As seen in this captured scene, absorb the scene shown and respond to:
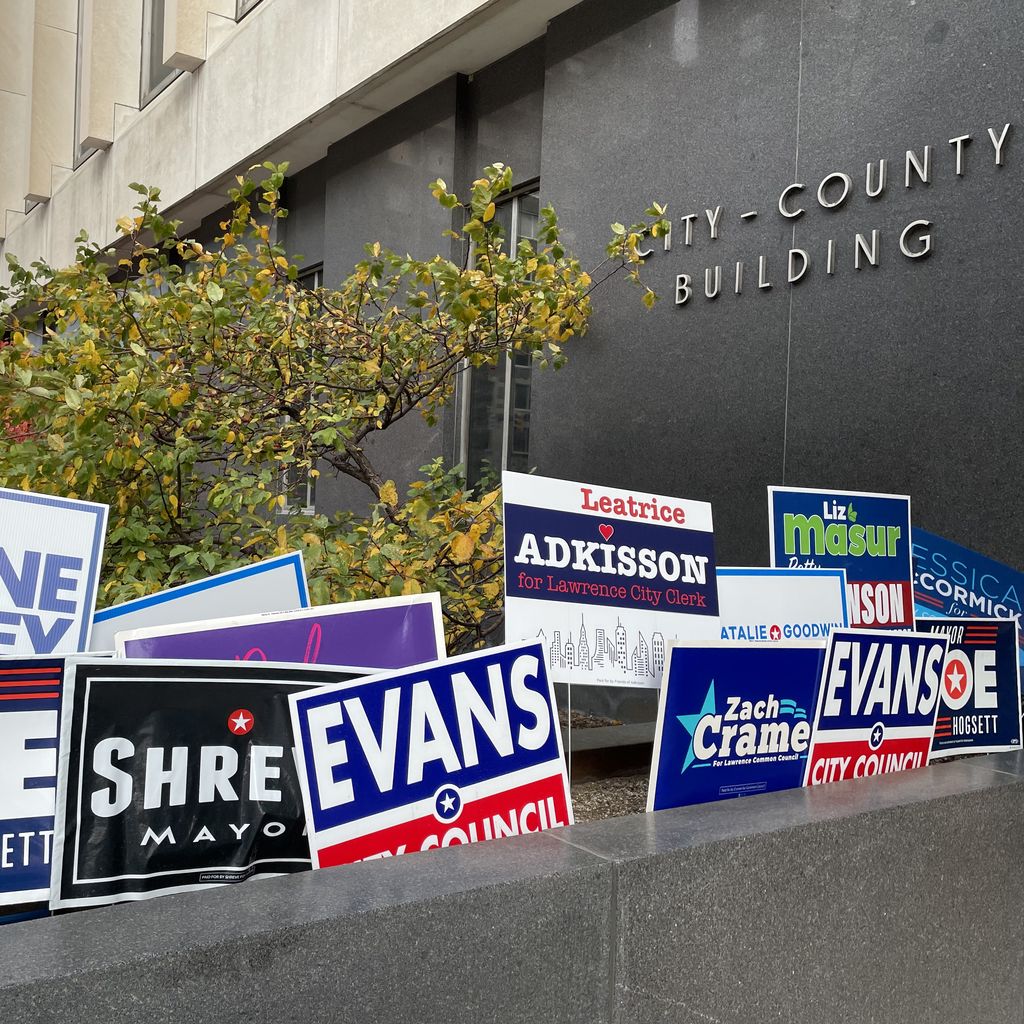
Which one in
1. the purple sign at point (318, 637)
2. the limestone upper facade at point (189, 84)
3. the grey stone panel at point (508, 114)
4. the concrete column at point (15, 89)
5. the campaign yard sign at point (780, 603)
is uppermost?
the concrete column at point (15, 89)

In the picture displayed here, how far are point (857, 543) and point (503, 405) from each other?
15.0ft

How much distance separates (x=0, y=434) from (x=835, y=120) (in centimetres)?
415

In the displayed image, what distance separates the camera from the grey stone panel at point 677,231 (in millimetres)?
5660

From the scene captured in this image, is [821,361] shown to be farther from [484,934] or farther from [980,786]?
[484,934]

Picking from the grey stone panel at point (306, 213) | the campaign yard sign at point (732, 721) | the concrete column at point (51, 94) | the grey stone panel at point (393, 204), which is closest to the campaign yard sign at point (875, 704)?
the campaign yard sign at point (732, 721)

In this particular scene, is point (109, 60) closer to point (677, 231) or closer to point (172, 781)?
point (677, 231)

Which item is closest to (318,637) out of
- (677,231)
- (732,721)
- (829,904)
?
(732,721)

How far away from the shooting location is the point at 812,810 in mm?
2359

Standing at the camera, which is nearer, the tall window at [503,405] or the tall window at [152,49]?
the tall window at [503,405]

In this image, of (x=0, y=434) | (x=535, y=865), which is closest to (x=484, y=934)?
(x=535, y=865)

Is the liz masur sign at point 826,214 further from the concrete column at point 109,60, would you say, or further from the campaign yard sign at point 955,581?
the concrete column at point 109,60

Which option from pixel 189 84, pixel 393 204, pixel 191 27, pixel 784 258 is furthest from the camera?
pixel 189 84

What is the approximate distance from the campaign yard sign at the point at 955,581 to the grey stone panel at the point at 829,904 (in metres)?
1.15

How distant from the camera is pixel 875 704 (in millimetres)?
2770
